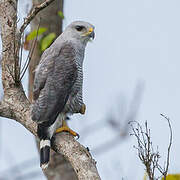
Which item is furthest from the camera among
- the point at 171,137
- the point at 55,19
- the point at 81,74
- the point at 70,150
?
the point at 55,19

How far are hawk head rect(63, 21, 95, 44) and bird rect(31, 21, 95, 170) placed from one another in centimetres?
1

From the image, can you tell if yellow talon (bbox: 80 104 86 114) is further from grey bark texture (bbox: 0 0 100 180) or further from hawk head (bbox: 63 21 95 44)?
hawk head (bbox: 63 21 95 44)

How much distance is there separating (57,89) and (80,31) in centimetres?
97

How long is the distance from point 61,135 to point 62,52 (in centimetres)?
98

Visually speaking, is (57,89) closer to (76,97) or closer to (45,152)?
(76,97)

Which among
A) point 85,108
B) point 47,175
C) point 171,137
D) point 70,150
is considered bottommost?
point 47,175

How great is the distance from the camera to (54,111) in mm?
4262

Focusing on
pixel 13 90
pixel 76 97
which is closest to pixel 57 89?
pixel 76 97

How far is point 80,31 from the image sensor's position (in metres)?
5.11

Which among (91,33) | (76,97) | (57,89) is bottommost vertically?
(76,97)

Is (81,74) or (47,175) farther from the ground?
(81,74)

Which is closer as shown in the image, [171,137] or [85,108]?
[171,137]

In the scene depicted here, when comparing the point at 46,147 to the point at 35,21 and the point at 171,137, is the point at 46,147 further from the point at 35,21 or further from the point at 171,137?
the point at 35,21

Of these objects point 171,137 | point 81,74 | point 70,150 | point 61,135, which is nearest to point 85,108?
point 81,74
